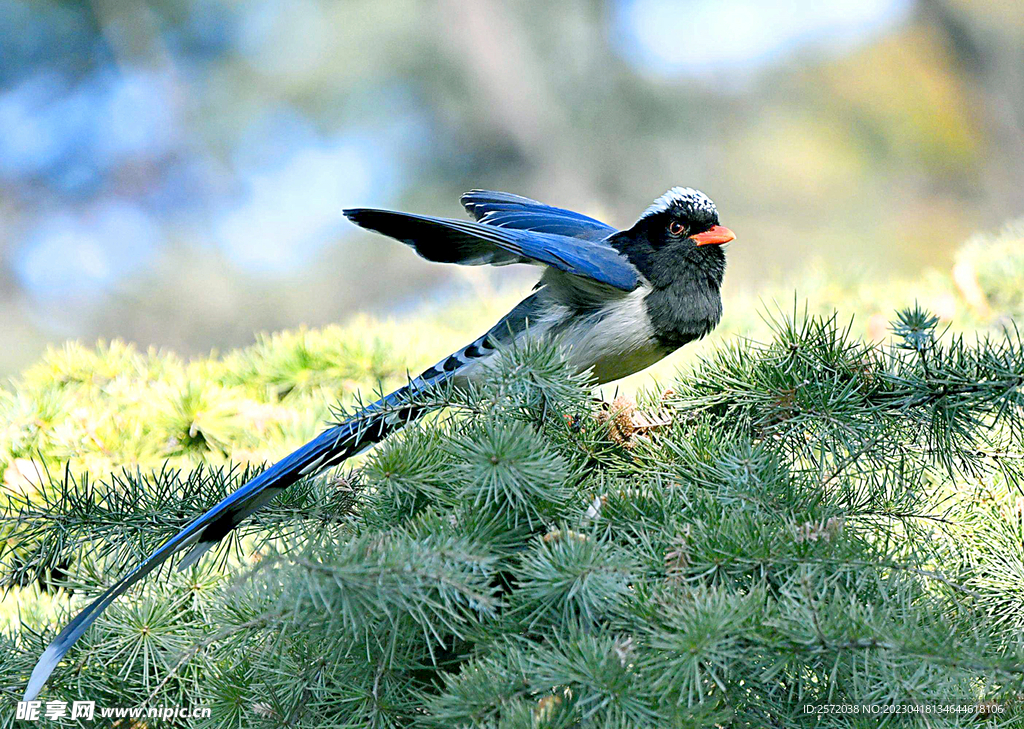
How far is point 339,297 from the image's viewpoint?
6992 mm

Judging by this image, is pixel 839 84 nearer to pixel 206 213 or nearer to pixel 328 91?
pixel 328 91

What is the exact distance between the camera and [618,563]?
2.75 ft

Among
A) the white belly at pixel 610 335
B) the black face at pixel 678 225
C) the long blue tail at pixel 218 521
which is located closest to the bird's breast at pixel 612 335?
the white belly at pixel 610 335

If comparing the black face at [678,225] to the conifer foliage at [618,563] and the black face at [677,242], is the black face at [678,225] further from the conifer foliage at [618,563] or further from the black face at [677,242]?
the conifer foliage at [618,563]

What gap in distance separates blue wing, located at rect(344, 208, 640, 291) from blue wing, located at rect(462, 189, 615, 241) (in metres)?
0.03

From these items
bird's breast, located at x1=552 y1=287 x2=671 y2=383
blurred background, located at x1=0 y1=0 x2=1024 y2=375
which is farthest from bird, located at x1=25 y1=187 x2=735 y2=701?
blurred background, located at x1=0 y1=0 x2=1024 y2=375

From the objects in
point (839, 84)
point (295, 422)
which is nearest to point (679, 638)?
point (295, 422)

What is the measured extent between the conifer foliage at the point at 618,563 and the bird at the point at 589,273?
25 cm

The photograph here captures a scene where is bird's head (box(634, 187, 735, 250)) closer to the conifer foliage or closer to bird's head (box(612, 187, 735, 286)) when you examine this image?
bird's head (box(612, 187, 735, 286))

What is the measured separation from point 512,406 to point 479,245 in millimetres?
448

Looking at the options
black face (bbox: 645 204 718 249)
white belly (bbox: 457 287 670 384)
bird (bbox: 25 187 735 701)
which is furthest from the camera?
black face (bbox: 645 204 718 249)

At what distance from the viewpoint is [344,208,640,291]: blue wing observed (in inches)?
48.4

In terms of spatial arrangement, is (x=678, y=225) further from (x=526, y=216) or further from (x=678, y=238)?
(x=526, y=216)

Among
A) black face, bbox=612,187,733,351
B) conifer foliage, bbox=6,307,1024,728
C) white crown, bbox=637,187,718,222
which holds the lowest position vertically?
conifer foliage, bbox=6,307,1024,728
